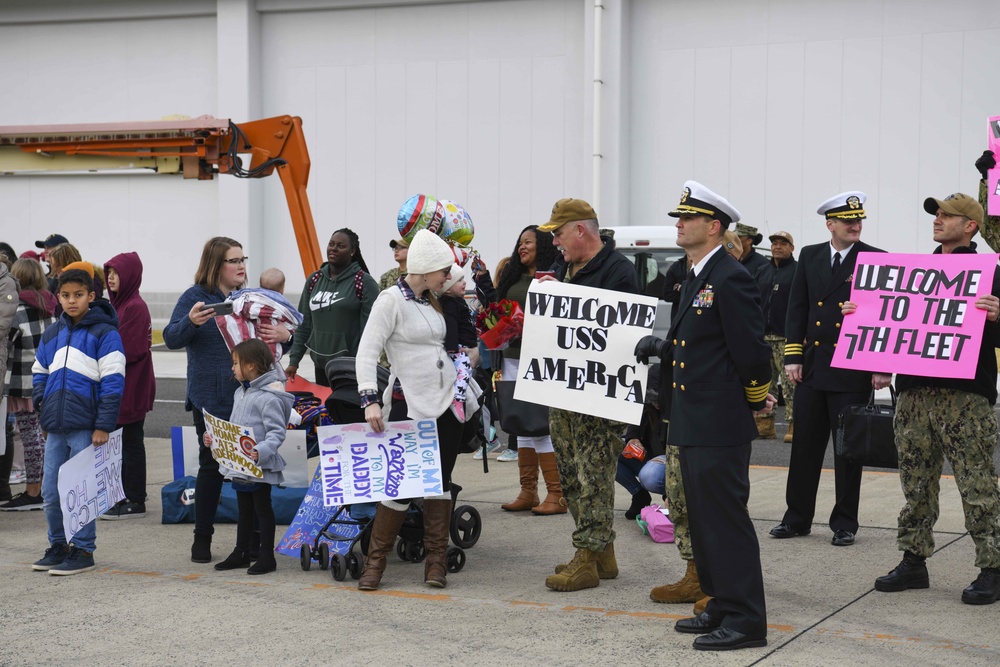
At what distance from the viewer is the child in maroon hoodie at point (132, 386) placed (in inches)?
344

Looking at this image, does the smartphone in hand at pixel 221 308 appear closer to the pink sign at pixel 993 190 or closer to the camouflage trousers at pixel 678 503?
the camouflage trousers at pixel 678 503

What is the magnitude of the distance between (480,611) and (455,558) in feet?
2.75

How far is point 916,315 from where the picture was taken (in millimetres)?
6578

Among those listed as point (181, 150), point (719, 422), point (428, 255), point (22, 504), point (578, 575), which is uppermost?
point (181, 150)

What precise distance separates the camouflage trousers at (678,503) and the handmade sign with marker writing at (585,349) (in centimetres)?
29

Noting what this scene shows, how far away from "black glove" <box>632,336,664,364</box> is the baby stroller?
57.7 inches

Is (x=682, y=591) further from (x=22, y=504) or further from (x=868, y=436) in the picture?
(x=22, y=504)

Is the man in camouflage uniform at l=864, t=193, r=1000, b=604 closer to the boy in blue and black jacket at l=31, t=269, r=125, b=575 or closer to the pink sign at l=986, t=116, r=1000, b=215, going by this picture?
the pink sign at l=986, t=116, r=1000, b=215

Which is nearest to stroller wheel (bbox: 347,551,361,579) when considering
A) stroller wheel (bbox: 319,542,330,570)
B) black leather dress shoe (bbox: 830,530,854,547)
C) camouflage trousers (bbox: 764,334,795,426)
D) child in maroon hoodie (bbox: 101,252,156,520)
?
stroller wheel (bbox: 319,542,330,570)

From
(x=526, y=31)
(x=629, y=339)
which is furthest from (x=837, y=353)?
(x=526, y=31)

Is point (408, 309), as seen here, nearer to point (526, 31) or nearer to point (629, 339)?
point (629, 339)

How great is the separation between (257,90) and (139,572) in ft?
64.2

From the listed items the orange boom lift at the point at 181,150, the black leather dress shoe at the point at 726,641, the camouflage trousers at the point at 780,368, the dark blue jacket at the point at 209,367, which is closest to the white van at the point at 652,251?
the camouflage trousers at the point at 780,368

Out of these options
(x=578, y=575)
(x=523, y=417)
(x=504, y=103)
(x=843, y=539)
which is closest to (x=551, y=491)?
(x=523, y=417)
